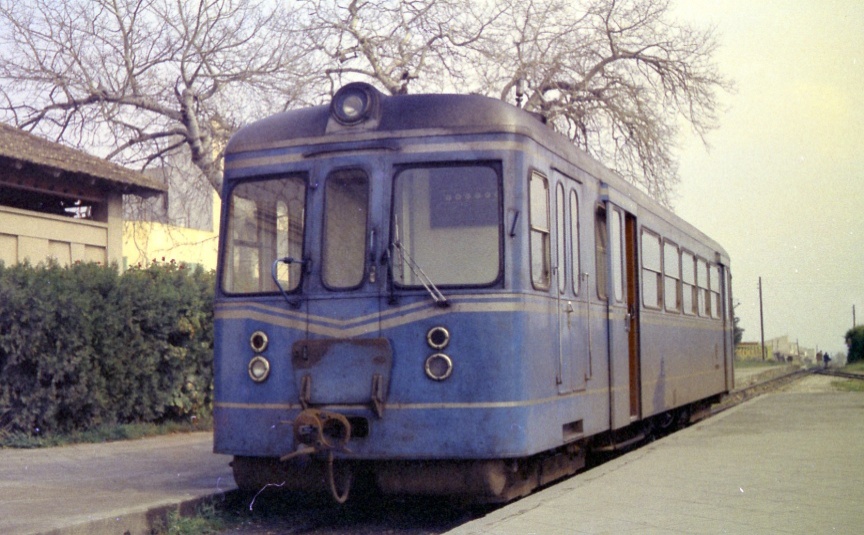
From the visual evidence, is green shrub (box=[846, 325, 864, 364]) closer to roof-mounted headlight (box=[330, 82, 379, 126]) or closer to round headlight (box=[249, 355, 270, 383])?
roof-mounted headlight (box=[330, 82, 379, 126])

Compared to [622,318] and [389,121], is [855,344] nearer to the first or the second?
[622,318]

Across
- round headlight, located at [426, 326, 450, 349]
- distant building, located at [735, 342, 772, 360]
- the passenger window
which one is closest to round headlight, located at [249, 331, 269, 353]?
the passenger window

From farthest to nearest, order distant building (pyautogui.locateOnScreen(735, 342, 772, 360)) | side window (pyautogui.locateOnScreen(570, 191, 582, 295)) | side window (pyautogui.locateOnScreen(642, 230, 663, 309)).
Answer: distant building (pyautogui.locateOnScreen(735, 342, 772, 360)) < side window (pyautogui.locateOnScreen(642, 230, 663, 309)) < side window (pyautogui.locateOnScreen(570, 191, 582, 295))

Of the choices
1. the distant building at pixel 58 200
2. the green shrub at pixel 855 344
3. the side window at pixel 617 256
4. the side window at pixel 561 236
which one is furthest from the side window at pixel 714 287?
the green shrub at pixel 855 344

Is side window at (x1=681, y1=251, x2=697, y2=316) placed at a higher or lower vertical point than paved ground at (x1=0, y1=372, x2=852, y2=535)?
higher

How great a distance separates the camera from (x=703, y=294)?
669 inches

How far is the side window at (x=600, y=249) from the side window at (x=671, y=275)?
10.4 feet

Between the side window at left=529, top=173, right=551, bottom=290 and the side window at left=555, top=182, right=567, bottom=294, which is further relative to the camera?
the side window at left=555, top=182, right=567, bottom=294

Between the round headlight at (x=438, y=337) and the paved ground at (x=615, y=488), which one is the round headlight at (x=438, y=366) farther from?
the paved ground at (x=615, y=488)

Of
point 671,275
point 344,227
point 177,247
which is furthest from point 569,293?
point 177,247

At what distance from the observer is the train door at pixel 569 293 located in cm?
882

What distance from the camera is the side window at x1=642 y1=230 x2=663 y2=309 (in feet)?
40.1

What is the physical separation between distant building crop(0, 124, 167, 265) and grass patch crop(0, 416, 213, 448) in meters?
2.90

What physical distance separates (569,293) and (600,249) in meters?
1.37
